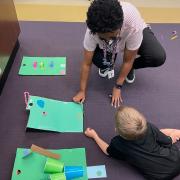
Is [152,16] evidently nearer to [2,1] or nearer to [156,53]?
[156,53]

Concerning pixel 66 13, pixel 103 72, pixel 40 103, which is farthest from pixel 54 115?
pixel 66 13

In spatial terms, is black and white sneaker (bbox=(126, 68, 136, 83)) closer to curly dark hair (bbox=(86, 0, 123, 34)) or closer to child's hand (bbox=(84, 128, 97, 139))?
child's hand (bbox=(84, 128, 97, 139))

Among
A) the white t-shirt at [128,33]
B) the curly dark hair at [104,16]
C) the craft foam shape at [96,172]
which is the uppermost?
the curly dark hair at [104,16]

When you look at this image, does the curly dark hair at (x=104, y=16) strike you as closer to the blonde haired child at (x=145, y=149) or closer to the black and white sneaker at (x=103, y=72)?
the blonde haired child at (x=145, y=149)

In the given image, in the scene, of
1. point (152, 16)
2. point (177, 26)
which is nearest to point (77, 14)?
point (152, 16)

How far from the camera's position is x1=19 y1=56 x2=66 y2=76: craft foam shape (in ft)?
5.88

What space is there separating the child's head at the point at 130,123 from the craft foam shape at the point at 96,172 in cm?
26

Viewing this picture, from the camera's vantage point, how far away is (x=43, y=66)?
1.83m

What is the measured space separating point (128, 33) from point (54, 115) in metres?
0.56

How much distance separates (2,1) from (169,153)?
1230mm

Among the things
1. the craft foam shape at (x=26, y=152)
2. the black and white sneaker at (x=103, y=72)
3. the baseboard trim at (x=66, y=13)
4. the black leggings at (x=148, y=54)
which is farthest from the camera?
the baseboard trim at (x=66, y=13)

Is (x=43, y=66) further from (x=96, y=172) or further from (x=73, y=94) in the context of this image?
(x=96, y=172)

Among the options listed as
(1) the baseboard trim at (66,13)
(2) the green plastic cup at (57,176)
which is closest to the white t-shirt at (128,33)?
(2) the green plastic cup at (57,176)

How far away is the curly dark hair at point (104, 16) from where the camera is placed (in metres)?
1.09
